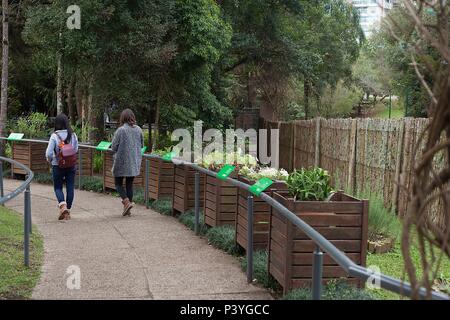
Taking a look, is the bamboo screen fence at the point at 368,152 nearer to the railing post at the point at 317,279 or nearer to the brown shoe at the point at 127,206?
the brown shoe at the point at 127,206

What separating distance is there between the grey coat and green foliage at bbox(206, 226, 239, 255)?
2481 millimetres

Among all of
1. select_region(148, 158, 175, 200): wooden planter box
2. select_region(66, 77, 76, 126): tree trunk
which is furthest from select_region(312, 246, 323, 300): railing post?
select_region(66, 77, 76, 126): tree trunk

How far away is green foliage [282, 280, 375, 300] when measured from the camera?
4.53 m

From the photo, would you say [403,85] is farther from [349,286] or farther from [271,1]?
[349,286]

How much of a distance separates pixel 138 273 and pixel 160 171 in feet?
15.2

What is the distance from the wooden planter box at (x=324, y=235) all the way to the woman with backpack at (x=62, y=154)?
200 inches

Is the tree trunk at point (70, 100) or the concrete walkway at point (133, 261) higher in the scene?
the tree trunk at point (70, 100)

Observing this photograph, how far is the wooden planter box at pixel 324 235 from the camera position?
4895mm

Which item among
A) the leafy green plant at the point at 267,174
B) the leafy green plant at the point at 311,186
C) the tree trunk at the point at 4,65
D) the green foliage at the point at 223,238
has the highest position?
the tree trunk at the point at 4,65

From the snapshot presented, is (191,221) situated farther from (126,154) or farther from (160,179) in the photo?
(160,179)

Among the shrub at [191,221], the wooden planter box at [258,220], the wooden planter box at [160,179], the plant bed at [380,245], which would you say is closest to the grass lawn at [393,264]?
the plant bed at [380,245]

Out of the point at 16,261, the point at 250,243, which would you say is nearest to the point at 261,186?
the point at 250,243

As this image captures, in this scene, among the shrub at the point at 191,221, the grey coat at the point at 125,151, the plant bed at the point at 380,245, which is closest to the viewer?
the plant bed at the point at 380,245

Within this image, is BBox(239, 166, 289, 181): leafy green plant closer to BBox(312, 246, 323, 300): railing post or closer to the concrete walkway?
the concrete walkway
